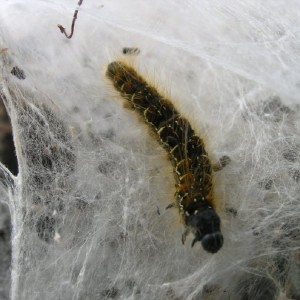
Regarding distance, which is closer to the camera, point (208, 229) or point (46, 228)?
point (208, 229)

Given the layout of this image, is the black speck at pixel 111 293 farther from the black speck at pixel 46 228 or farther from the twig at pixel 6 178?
the twig at pixel 6 178

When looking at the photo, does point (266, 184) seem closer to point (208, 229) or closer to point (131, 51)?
point (208, 229)

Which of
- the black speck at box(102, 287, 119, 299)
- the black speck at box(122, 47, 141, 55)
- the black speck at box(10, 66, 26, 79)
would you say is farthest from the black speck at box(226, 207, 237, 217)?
the black speck at box(10, 66, 26, 79)

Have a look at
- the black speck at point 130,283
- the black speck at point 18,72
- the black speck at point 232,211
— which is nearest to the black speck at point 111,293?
the black speck at point 130,283

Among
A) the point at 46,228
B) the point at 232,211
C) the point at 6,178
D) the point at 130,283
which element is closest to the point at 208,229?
the point at 232,211

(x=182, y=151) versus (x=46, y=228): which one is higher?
(x=182, y=151)

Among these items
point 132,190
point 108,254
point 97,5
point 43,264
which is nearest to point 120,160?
point 132,190

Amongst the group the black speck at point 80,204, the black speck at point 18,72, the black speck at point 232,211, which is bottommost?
the black speck at point 80,204
